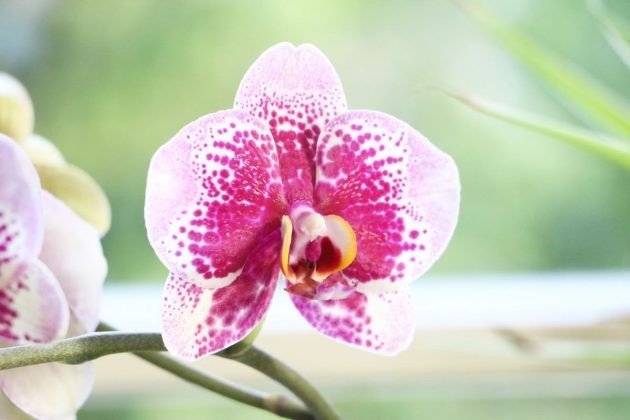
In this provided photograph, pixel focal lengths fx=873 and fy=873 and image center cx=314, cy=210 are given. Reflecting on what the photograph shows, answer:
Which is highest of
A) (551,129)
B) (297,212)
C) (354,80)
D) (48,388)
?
(354,80)

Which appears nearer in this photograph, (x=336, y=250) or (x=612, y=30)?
(x=336, y=250)

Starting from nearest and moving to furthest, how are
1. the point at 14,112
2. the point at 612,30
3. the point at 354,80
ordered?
1. the point at 14,112
2. the point at 612,30
3. the point at 354,80

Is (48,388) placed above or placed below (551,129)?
below

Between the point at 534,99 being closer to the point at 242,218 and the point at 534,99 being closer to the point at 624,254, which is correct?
the point at 624,254

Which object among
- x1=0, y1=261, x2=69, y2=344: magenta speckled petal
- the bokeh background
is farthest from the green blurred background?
x1=0, y1=261, x2=69, y2=344: magenta speckled petal

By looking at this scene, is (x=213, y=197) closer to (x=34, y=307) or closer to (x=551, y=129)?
(x=34, y=307)

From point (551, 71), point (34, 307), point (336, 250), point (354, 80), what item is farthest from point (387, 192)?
point (354, 80)

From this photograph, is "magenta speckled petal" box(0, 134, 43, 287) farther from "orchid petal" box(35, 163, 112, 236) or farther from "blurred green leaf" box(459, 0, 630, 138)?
"blurred green leaf" box(459, 0, 630, 138)
